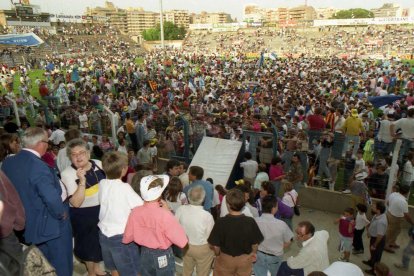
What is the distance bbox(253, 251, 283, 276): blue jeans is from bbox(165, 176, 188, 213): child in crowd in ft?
3.82

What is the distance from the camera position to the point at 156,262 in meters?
3.09

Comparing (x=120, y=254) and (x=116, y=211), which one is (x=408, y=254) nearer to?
(x=120, y=254)

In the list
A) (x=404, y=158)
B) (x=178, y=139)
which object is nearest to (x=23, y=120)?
(x=178, y=139)

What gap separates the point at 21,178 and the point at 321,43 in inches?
2523

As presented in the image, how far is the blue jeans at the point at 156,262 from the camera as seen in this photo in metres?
3.07

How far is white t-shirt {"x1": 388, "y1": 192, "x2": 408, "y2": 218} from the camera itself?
5457 mm

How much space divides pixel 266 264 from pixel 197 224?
1.14 metres

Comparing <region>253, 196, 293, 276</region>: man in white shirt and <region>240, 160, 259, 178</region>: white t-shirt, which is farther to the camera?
<region>240, 160, 259, 178</region>: white t-shirt

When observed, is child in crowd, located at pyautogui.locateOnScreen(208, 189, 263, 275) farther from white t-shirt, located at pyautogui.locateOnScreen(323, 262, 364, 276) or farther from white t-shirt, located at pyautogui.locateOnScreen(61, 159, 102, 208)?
white t-shirt, located at pyautogui.locateOnScreen(61, 159, 102, 208)

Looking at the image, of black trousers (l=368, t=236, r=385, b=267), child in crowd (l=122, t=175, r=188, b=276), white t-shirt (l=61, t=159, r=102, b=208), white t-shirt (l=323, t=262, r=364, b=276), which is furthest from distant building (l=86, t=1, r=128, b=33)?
white t-shirt (l=323, t=262, r=364, b=276)

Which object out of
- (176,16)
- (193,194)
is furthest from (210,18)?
(193,194)

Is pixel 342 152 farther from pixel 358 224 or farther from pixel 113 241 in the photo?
pixel 113 241

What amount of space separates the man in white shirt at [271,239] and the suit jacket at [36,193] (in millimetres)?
2210

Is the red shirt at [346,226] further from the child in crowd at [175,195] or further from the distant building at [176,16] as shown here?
the distant building at [176,16]
